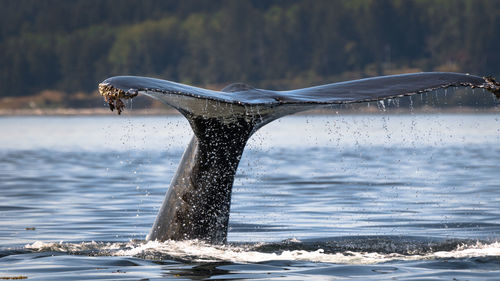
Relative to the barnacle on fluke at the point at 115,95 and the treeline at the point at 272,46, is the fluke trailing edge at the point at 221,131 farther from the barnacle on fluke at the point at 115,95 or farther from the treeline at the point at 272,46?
the treeline at the point at 272,46

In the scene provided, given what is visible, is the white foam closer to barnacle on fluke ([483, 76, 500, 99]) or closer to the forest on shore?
barnacle on fluke ([483, 76, 500, 99])

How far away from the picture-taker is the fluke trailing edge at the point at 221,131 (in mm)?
6711

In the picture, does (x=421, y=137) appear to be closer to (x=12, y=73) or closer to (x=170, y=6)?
(x=12, y=73)

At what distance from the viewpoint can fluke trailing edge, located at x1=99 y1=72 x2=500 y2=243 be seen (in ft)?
22.0

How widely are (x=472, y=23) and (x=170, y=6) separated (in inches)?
2262

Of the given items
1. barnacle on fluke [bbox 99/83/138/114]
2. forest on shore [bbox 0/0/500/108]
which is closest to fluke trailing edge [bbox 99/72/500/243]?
barnacle on fluke [bbox 99/83/138/114]

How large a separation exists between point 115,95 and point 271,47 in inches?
4893

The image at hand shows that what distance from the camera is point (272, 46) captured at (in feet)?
426

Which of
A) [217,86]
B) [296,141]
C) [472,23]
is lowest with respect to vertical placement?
[296,141]

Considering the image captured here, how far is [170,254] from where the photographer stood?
739 cm

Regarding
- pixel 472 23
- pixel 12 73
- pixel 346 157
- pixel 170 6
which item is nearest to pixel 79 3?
pixel 170 6

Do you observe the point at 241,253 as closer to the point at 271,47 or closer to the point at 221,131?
the point at 221,131

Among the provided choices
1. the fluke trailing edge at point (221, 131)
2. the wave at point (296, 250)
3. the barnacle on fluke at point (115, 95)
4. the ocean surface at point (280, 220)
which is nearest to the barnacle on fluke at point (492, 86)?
the fluke trailing edge at point (221, 131)

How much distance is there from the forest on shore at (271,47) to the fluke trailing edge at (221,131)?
106m
